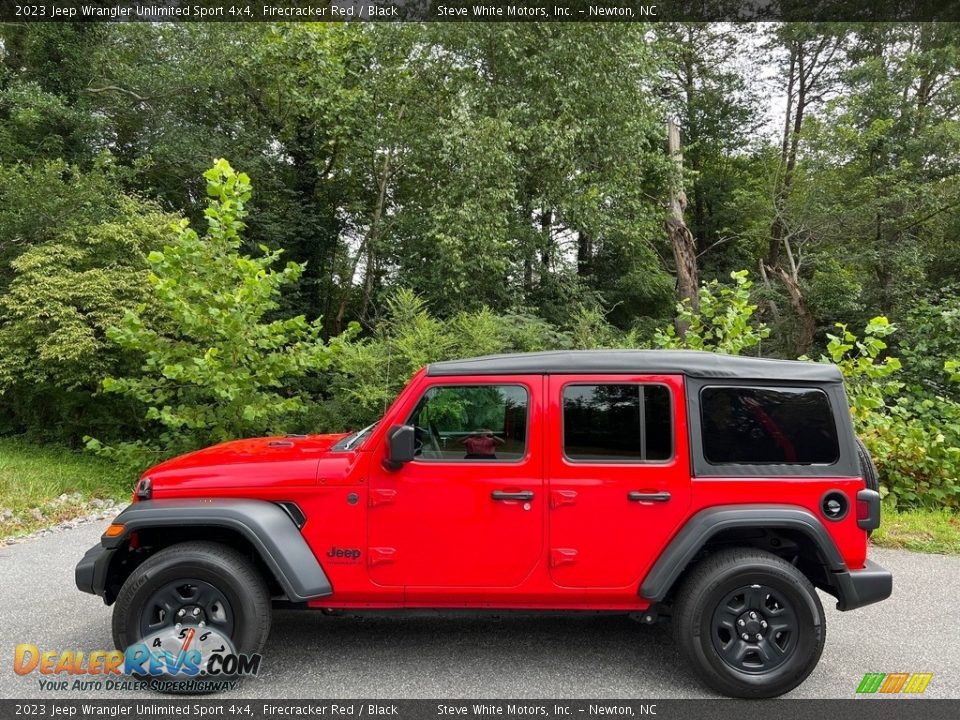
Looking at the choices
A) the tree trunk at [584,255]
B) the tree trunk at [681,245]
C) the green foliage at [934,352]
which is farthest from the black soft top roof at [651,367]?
the tree trunk at [681,245]

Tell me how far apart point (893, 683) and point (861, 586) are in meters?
0.62

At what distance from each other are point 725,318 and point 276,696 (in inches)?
259

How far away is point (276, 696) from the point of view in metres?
3.39

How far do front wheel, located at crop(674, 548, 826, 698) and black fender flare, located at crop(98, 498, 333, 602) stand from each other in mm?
1973

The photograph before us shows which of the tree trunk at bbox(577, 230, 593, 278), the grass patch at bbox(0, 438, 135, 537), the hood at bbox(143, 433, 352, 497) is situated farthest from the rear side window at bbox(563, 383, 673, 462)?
the tree trunk at bbox(577, 230, 593, 278)

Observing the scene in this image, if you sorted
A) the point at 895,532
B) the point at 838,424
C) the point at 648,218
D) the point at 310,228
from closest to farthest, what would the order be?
the point at 838,424, the point at 895,532, the point at 648,218, the point at 310,228

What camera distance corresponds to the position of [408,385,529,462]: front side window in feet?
11.9

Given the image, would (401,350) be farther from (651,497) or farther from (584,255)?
(584,255)

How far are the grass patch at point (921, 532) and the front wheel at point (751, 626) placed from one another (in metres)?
3.18

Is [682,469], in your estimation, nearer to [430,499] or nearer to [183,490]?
[430,499]

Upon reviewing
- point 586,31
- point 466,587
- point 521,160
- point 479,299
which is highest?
point 586,31

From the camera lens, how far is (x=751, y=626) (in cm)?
348

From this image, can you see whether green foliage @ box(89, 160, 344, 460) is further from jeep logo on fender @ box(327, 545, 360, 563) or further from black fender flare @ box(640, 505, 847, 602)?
black fender flare @ box(640, 505, 847, 602)

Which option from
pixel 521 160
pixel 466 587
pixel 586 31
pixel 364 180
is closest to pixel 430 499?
pixel 466 587
